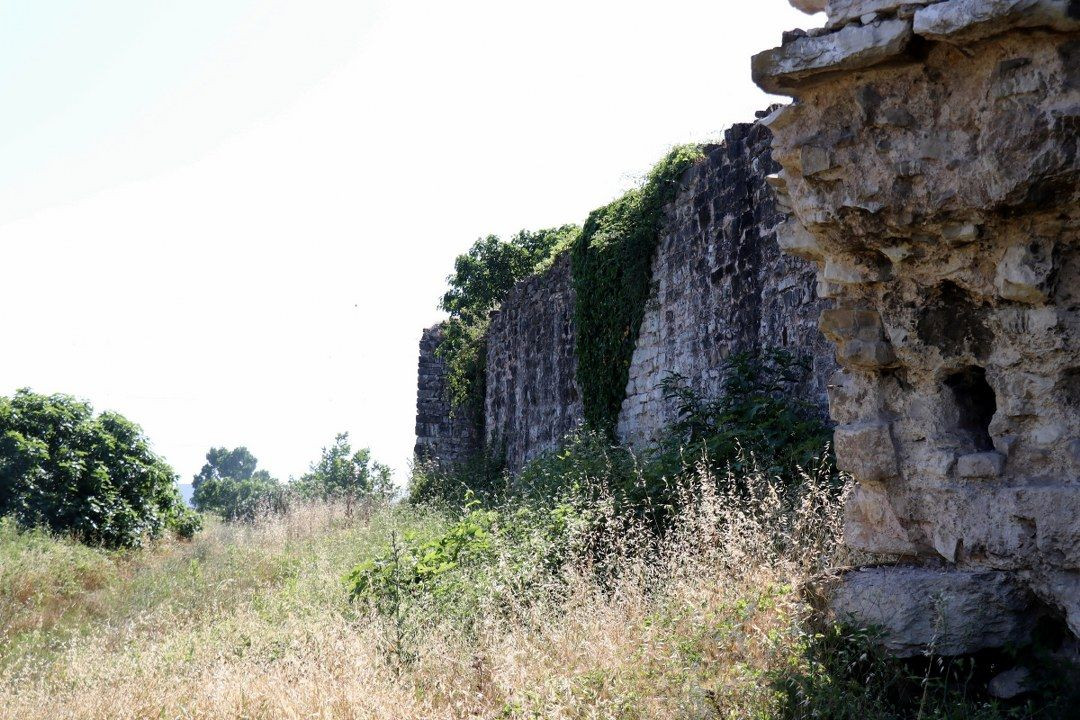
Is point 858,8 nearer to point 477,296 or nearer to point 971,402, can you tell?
point 971,402

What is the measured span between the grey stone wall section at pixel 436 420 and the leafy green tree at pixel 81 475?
4407 millimetres

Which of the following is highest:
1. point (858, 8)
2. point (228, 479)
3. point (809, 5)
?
point (809, 5)

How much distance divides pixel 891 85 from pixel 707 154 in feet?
21.0

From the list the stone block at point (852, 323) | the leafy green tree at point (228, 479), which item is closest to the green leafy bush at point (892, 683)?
the stone block at point (852, 323)

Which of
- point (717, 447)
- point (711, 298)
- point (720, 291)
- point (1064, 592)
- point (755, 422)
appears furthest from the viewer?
point (711, 298)

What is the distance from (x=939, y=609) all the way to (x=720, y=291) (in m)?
5.81

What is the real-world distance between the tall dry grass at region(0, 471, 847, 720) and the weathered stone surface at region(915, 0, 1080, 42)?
2.32 metres

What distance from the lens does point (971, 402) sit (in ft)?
12.8

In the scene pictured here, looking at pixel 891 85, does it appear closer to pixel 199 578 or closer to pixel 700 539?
pixel 700 539

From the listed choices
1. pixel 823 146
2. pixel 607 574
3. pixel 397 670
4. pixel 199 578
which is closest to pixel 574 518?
pixel 607 574

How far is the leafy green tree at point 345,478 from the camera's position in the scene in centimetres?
1666

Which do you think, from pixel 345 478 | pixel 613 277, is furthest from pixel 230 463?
pixel 613 277

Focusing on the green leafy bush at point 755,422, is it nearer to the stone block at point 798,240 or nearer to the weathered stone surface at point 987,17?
the stone block at point 798,240

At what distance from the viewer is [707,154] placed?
993 cm
